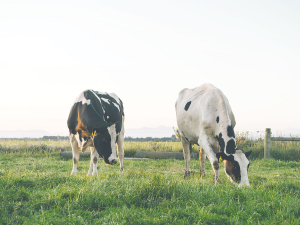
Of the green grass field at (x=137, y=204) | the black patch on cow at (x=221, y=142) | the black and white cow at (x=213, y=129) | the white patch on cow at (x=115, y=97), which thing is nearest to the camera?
the green grass field at (x=137, y=204)

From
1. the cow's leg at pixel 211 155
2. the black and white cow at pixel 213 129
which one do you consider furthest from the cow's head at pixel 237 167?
the cow's leg at pixel 211 155

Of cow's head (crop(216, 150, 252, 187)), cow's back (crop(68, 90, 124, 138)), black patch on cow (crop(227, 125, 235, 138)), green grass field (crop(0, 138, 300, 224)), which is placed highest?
cow's back (crop(68, 90, 124, 138))

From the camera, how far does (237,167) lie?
197 inches

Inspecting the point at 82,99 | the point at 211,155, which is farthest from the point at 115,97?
the point at 211,155

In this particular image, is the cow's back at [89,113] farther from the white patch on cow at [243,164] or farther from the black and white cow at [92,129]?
the white patch on cow at [243,164]

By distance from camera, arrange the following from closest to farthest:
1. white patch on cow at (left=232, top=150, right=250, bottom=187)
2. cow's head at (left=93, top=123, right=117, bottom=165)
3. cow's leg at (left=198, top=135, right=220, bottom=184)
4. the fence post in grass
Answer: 1. white patch on cow at (left=232, top=150, right=250, bottom=187)
2. cow's leg at (left=198, top=135, right=220, bottom=184)
3. cow's head at (left=93, top=123, right=117, bottom=165)
4. the fence post in grass

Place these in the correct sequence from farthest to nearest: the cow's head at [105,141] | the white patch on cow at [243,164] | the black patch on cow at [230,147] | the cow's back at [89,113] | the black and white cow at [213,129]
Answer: the cow's back at [89,113] → the cow's head at [105,141] → the black patch on cow at [230,147] → the black and white cow at [213,129] → the white patch on cow at [243,164]

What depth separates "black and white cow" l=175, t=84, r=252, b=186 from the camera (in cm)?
509

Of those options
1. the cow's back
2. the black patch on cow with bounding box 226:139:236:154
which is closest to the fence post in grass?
the cow's back

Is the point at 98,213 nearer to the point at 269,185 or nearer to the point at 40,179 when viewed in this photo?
the point at 40,179

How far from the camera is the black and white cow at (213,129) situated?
16.7ft

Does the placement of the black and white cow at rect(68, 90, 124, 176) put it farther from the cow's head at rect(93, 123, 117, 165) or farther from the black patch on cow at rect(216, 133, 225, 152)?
the black patch on cow at rect(216, 133, 225, 152)

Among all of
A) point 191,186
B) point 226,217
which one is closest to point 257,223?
point 226,217

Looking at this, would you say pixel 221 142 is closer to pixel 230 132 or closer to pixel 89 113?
pixel 230 132
